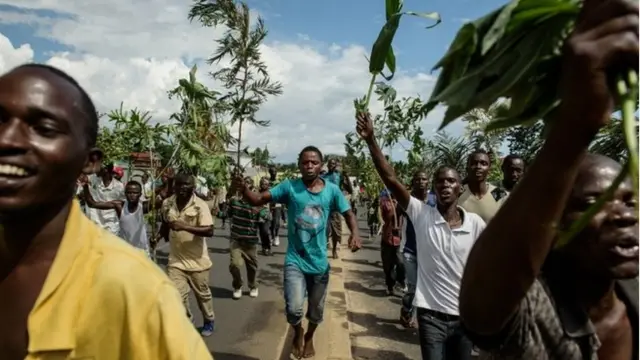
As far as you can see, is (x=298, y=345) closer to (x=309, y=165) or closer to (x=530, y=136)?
(x=309, y=165)

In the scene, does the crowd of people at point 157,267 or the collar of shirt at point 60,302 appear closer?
the crowd of people at point 157,267

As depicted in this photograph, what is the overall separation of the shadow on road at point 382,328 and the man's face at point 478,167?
85.1 inches

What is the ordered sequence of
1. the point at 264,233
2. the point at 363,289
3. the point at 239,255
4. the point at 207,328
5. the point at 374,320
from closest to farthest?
the point at 207,328 < the point at 374,320 < the point at 239,255 < the point at 363,289 < the point at 264,233

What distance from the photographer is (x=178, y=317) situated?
1482mm

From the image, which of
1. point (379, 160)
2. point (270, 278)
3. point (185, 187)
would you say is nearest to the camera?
point (379, 160)

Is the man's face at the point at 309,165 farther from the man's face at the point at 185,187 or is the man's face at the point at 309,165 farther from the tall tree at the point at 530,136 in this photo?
the tall tree at the point at 530,136

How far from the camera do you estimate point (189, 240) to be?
628 cm

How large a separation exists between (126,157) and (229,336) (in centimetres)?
286

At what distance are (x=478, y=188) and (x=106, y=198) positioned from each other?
467cm

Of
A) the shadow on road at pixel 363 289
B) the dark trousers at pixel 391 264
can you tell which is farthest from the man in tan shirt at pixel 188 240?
the shadow on road at pixel 363 289

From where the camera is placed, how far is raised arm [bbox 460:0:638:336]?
926 millimetres

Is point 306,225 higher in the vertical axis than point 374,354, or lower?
higher

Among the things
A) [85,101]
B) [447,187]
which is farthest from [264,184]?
[85,101]

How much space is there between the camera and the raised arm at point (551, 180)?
93cm
